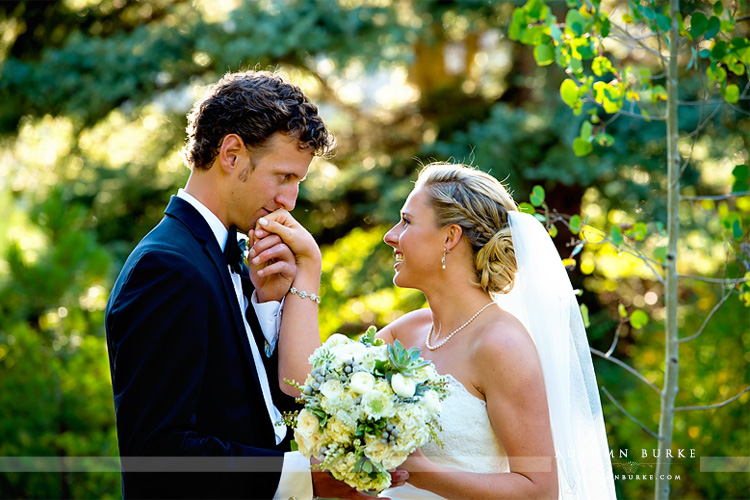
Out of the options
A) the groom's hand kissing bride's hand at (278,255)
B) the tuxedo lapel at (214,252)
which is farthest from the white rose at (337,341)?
the groom's hand kissing bride's hand at (278,255)

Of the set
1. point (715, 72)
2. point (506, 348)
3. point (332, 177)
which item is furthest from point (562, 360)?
point (332, 177)

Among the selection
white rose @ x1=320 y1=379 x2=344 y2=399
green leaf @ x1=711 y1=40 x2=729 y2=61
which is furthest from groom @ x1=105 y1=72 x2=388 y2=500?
green leaf @ x1=711 y1=40 x2=729 y2=61

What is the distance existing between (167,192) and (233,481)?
5.18m

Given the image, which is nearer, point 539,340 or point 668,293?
point 539,340

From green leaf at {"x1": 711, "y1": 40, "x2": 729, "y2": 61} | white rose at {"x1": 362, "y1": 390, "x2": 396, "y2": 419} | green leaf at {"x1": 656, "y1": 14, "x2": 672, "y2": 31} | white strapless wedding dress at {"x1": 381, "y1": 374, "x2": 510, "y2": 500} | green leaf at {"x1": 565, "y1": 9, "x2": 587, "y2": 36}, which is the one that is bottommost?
white strapless wedding dress at {"x1": 381, "y1": 374, "x2": 510, "y2": 500}

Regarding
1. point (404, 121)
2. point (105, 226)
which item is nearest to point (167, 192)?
point (105, 226)

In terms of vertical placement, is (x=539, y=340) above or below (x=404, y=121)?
below

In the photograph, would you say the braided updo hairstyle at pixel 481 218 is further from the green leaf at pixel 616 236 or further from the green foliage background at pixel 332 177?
the green foliage background at pixel 332 177

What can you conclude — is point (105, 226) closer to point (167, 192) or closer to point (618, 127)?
point (167, 192)

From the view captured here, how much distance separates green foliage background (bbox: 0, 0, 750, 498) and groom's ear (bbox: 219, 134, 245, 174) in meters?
3.09

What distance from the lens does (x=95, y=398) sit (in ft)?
18.9

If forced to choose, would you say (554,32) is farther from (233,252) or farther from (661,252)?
(233,252)

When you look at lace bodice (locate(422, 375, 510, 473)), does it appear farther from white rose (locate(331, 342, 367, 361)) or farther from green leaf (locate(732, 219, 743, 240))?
green leaf (locate(732, 219, 743, 240))

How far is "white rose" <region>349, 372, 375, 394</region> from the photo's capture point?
2.08 m
